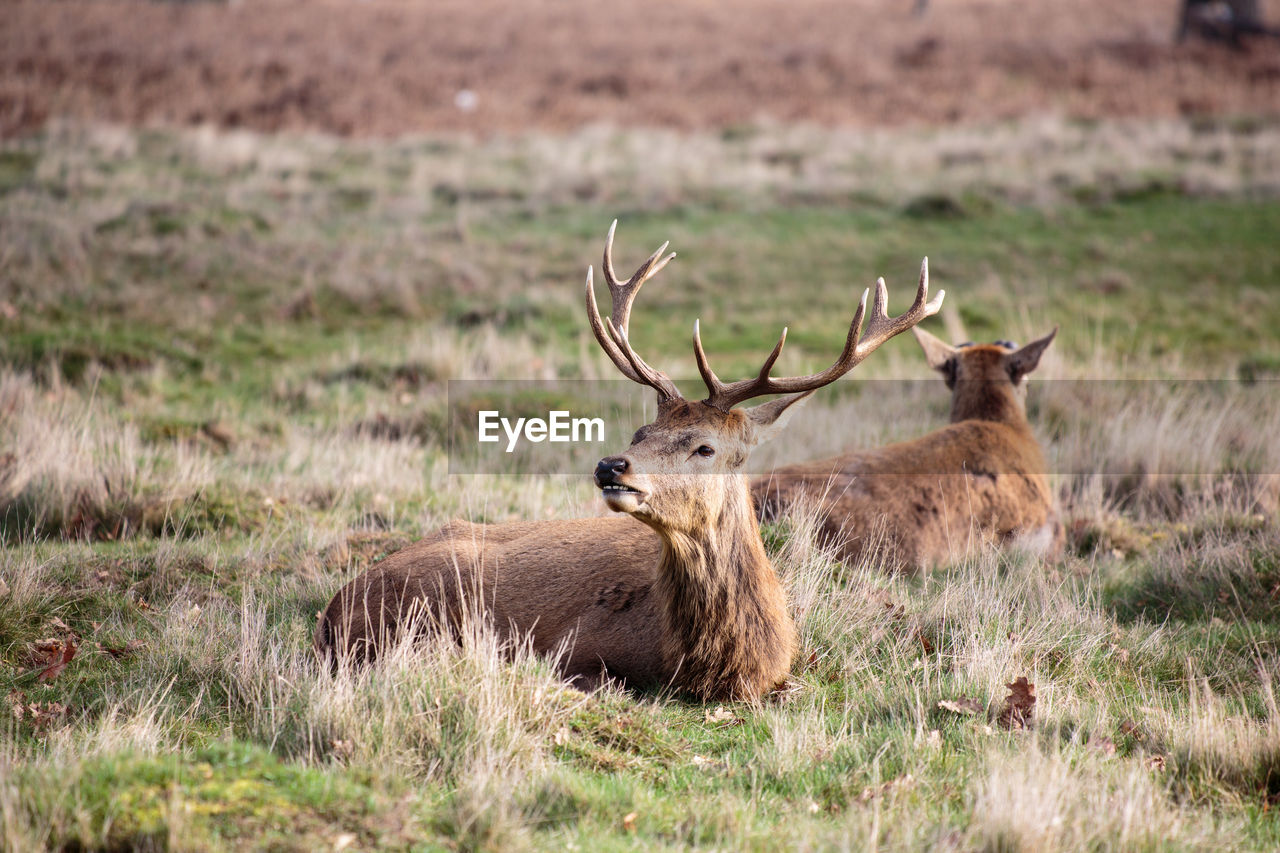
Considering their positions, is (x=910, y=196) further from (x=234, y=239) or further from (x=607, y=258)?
(x=607, y=258)

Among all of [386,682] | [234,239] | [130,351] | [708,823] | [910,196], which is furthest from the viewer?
[910,196]

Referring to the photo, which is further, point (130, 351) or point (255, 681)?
point (130, 351)

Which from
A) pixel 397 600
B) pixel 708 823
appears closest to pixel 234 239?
pixel 397 600

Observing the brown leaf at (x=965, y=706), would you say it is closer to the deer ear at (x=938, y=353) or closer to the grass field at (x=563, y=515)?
the grass field at (x=563, y=515)

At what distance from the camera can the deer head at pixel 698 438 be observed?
4988 millimetres

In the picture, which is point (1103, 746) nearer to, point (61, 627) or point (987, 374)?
point (987, 374)

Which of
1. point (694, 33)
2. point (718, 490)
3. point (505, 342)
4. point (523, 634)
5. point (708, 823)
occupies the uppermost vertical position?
point (694, 33)

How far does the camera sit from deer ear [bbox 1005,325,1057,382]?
8602 mm

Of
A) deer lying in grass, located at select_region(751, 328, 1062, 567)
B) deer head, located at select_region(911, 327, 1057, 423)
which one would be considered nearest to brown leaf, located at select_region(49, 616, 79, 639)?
deer lying in grass, located at select_region(751, 328, 1062, 567)

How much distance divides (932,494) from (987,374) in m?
1.69

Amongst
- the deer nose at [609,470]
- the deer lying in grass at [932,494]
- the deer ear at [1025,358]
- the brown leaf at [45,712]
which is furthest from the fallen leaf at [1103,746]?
the brown leaf at [45,712]

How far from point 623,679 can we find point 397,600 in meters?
1.20

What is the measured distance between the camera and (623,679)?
18.6 ft

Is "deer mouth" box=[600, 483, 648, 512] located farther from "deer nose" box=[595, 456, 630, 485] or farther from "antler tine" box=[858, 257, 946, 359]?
"antler tine" box=[858, 257, 946, 359]
